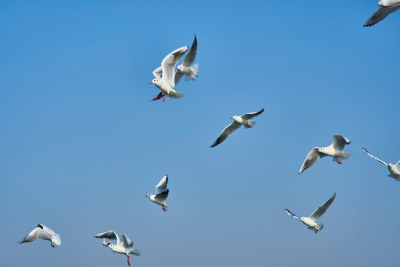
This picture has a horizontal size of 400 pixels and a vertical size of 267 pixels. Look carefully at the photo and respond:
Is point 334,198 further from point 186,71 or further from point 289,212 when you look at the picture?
point 186,71

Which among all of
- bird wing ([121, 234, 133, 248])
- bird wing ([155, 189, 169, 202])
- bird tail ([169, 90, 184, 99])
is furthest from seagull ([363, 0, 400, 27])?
bird wing ([121, 234, 133, 248])

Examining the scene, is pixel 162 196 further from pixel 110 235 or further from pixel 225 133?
pixel 225 133

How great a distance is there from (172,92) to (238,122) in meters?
3.07

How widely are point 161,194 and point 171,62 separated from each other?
5.34 metres

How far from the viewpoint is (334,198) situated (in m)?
21.4

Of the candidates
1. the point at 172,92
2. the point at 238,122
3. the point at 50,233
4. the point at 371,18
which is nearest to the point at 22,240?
the point at 50,233

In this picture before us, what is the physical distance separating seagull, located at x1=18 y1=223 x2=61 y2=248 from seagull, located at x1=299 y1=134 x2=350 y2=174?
10552 millimetres

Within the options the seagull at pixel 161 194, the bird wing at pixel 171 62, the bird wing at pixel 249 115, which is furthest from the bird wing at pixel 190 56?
the seagull at pixel 161 194

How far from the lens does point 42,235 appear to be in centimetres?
2372

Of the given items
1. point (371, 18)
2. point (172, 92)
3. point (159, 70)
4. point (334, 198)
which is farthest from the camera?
point (159, 70)

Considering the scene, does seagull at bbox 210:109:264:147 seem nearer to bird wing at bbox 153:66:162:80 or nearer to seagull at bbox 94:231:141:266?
bird wing at bbox 153:66:162:80

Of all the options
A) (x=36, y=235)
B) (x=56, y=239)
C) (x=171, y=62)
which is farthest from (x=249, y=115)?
(x=36, y=235)

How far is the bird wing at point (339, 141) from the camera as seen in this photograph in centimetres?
2041

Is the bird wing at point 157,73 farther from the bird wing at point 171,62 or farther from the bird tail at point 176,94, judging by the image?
the bird tail at point 176,94
